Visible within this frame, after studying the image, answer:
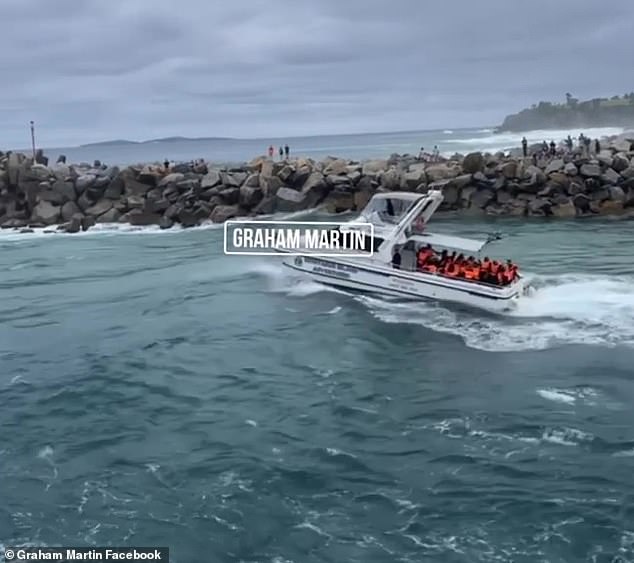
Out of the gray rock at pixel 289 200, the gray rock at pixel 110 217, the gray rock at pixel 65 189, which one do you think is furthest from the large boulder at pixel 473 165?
the gray rock at pixel 65 189

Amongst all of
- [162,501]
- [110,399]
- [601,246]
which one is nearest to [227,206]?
[601,246]

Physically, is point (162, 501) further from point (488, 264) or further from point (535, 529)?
point (488, 264)

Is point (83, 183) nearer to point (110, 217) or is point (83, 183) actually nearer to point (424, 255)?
point (110, 217)

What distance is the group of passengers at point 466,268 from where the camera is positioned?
26.5 m

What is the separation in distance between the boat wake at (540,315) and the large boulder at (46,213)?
23054mm

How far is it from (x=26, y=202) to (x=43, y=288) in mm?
19814

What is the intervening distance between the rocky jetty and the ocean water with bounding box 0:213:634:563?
1573 centimetres

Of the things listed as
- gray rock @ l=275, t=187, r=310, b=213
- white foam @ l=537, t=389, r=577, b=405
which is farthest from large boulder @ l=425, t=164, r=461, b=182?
white foam @ l=537, t=389, r=577, b=405

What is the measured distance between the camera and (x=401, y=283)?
91.5 ft

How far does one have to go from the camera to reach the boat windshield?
29688 millimetres

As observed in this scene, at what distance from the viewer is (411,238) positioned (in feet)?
93.6

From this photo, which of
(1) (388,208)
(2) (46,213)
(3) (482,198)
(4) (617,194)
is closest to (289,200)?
(3) (482,198)

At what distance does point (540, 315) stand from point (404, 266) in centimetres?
508
